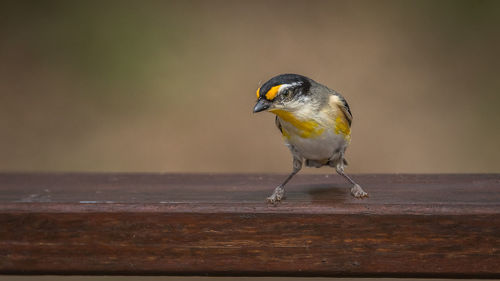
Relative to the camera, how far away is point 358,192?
997 mm

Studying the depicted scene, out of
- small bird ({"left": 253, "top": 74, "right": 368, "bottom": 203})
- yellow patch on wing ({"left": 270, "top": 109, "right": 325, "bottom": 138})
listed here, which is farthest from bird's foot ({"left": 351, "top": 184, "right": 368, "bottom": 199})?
yellow patch on wing ({"left": 270, "top": 109, "right": 325, "bottom": 138})

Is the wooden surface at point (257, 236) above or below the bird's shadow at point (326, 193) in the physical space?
below

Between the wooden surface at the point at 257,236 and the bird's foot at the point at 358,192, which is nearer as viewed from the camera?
the wooden surface at the point at 257,236

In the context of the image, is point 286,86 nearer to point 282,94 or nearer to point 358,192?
point 282,94

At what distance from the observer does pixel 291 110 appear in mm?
997

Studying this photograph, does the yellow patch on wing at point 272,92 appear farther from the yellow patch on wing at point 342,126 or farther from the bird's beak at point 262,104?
the yellow patch on wing at point 342,126

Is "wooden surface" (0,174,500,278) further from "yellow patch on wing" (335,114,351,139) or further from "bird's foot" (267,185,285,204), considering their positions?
"yellow patch on wing" (335,114,351,139)

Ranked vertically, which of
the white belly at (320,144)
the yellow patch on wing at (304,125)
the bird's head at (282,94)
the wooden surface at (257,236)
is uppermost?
the bird's head at (282,94)

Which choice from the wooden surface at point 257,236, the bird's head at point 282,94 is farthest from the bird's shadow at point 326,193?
the bird's head at point 282,94

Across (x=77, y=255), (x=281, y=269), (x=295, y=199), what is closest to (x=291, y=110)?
(x=295, y=199)

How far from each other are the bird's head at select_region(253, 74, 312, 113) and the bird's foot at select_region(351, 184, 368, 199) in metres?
0.16

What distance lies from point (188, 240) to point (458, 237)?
38 centimetres

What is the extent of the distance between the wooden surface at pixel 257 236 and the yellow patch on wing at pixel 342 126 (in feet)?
0.41

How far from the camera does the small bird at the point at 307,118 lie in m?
0.96
